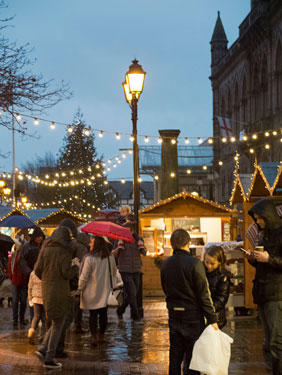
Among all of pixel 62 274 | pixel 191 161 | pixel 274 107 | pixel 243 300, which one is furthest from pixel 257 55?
pixel 62 274

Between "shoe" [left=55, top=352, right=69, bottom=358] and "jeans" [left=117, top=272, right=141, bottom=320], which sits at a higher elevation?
"jeans" [left=117, top=272, right=141, bottom=320]

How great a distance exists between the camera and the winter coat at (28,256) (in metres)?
12.8

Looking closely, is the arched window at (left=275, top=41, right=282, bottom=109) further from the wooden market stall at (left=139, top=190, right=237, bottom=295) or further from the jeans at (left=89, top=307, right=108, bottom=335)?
the jeans at (left=89, top=307, right=108, bottom=335)

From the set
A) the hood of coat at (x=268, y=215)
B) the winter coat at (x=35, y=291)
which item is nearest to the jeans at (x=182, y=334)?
the hood of coat at (x=268, y=215)

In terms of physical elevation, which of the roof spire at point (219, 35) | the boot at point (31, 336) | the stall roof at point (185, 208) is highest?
the roof spire at point (219, 35)

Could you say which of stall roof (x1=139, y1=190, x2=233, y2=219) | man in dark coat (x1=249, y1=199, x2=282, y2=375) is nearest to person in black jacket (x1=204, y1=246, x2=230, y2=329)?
man in dark coat (x1=249, y1=199, x2=282, y2=375)

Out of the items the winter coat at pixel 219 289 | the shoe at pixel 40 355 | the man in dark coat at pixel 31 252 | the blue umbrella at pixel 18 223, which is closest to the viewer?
the winter coat at pixel 219 289

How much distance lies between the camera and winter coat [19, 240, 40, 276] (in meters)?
12.8

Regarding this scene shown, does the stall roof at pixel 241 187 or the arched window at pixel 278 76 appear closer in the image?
the stall roof at pixel 241 187

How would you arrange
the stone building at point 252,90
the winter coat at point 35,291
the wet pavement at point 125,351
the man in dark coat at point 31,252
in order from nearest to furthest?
1. the wet pavement at point 125,351
2. the winter coat at point 35,291
3. the man in dark coat at point 31,252
4. the stone building at point 252,90

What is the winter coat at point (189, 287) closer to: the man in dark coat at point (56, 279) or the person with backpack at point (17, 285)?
the man in dark coat at point (56, 279)

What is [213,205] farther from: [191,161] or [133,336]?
[191,161]

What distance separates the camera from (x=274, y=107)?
138 feet

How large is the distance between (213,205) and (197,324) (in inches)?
561
